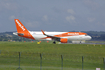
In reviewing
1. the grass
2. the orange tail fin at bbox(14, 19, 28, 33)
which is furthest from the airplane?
the grass

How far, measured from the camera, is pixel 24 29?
213ft

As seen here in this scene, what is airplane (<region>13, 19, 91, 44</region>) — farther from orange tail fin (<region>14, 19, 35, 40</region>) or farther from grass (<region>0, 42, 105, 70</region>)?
grass (<region>0, 42, 105, 70</region>)

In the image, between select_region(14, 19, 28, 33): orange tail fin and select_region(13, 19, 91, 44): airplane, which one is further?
select_region(14, 19, 28, 33): orange tail fin

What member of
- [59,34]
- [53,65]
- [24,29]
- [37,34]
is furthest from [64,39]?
[53,65]

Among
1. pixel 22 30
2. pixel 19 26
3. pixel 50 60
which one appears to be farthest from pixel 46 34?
pixel 50 60

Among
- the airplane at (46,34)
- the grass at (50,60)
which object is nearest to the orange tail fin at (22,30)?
the airplane at (46,34)

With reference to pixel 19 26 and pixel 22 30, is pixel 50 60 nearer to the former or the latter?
pixel 22 30

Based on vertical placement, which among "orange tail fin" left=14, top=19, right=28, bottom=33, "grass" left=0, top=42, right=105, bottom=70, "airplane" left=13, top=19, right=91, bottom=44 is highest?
"orange tail fin" left=14, top=19, right=28, bottom=33

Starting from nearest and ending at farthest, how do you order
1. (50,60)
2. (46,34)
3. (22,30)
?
(50,60), (46,34), (22,30)

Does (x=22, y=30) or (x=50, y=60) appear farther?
(x=22, y=30)

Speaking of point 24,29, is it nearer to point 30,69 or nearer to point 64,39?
point 64,39

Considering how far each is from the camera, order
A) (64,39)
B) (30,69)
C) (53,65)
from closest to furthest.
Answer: (30,69), (53,65), (64,39)

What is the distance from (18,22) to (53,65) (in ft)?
138

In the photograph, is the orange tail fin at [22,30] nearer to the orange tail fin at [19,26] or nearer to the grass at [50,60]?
the orange tail fin at [19,26]
